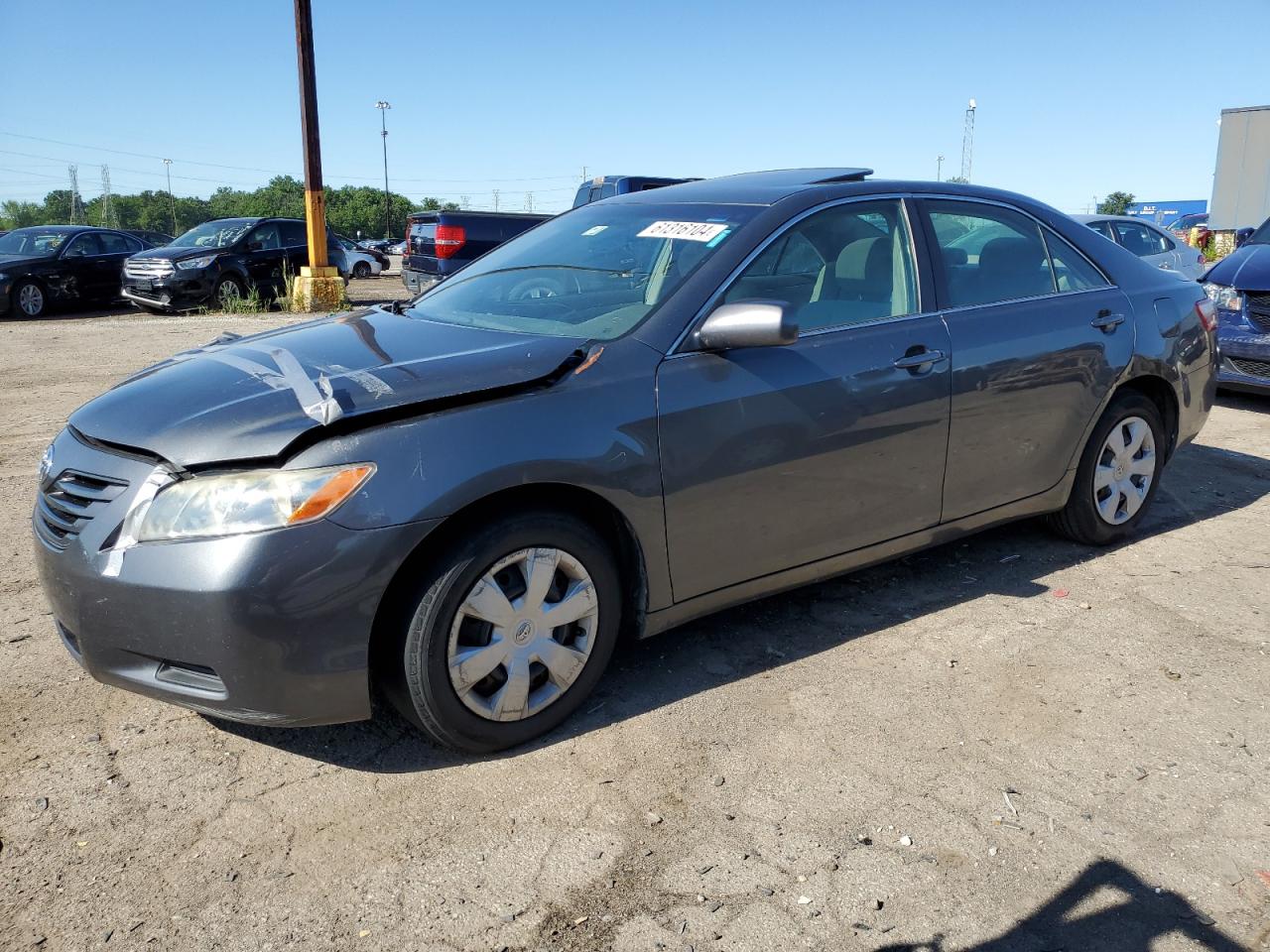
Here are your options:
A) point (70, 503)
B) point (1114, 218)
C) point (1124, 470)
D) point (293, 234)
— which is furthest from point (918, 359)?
point (293, 234)

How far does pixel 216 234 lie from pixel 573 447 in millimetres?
16104

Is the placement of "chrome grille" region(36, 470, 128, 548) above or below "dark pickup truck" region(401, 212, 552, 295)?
below

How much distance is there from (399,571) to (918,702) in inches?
69.0

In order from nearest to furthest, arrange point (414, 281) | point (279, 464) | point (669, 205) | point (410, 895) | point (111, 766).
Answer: point (410, 895) < point (279, 464) < point (111, 766) < point (669, 205) < point (414, 281)

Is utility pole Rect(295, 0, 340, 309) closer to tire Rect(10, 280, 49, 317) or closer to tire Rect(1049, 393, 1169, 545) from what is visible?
tire Rect(10, 280, 49, 317)

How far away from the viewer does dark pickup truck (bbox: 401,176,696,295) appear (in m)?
14.9

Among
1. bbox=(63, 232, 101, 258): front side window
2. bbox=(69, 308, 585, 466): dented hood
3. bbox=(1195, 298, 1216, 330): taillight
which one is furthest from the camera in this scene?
bbox=(63, 232, 101, 258): front side window

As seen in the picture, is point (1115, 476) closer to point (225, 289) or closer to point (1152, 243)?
point (1152, 243)

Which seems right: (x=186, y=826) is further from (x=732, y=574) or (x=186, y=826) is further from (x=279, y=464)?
(x=732, y=574)

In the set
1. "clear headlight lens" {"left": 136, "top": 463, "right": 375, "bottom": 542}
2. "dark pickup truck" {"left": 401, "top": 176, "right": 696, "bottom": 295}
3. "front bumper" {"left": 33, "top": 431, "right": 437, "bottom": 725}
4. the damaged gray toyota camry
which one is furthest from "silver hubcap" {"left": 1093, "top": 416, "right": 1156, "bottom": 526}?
"dark pickup truck" {"left": 401, "top": 176, "right": 696, "bottom": 295}

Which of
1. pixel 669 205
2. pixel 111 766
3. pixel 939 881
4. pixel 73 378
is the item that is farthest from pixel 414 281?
pixel 939 881

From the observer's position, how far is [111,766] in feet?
9.64

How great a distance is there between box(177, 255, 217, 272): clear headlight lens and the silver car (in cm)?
1276

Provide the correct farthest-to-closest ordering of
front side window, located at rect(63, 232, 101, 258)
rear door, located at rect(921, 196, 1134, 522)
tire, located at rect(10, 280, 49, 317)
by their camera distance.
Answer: front side window, located at rect(63, 232, 101, 258), tire, located at rect(10, 280, 49, 317), rear door, located at rect(921, 196, 1134, 522)
